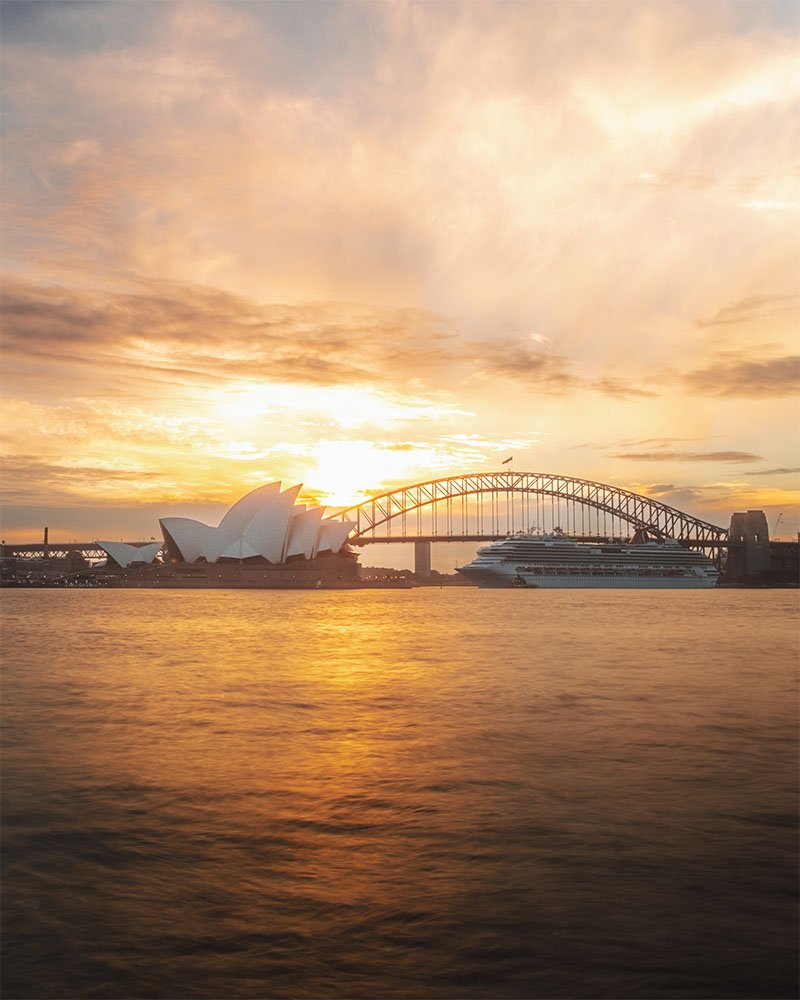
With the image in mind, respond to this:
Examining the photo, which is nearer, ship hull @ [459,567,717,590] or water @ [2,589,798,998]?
water @ [2,589,798,998]

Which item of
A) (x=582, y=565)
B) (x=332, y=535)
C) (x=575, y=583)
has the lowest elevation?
(x=575, y=583)

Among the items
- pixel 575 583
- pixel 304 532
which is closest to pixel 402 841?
pixel 304 532

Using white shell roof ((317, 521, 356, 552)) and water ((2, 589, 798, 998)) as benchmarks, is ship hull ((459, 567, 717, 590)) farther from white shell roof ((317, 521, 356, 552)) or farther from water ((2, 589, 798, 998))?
water ((2, 589, 798, 998))

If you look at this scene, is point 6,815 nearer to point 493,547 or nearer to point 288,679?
point 288,679

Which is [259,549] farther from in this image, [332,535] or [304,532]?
[332,535]

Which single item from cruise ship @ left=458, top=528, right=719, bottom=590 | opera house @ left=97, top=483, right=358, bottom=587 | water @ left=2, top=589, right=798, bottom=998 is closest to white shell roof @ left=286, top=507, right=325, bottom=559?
opera house @ left=97, top=483, right=358, bottom=587

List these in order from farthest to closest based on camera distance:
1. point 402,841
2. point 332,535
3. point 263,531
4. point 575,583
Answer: point 332,535
point 575,583
point 263,531
point 402,841

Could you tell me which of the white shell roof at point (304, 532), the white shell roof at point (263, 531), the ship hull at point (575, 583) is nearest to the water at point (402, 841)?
the white shell roof at point (263, 531)
